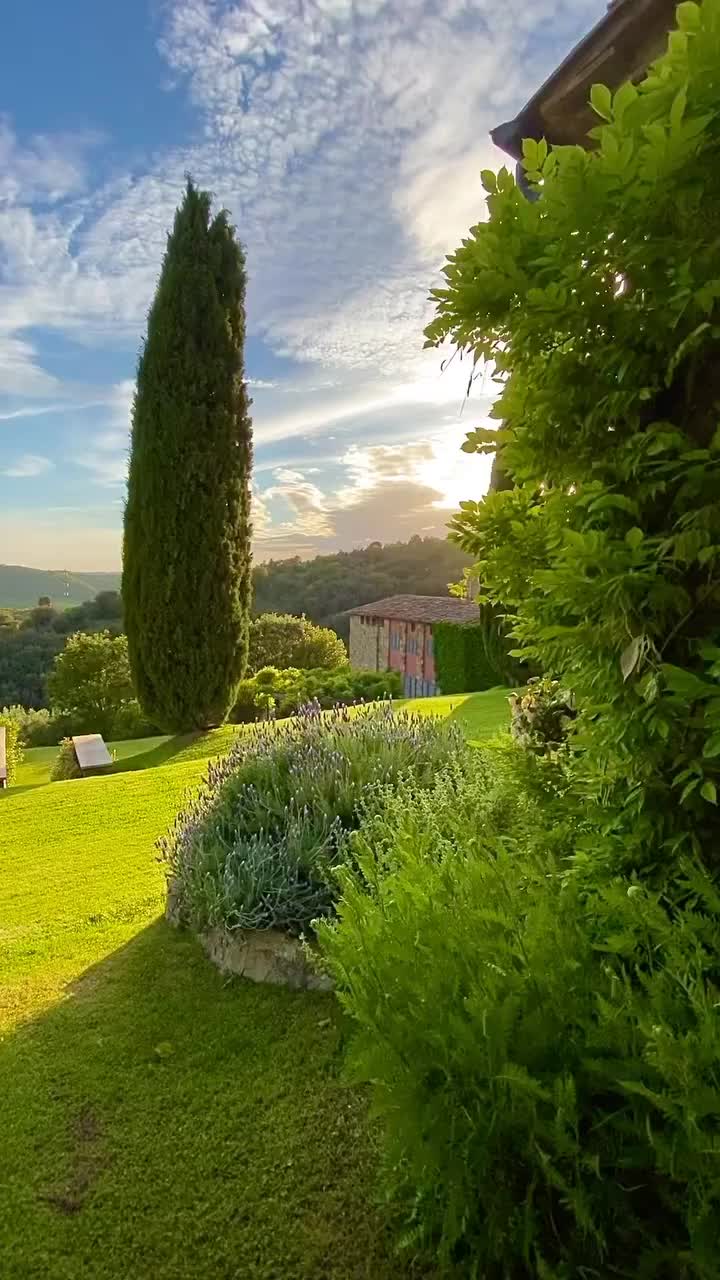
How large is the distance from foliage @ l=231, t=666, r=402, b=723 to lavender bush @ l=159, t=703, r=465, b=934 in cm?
895

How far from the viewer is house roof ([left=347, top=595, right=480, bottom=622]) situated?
2197cm

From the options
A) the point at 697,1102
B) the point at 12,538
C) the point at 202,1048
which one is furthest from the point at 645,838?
the point at 12,538

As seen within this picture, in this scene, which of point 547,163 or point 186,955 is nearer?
point 547,163

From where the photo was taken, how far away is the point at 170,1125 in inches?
91.3

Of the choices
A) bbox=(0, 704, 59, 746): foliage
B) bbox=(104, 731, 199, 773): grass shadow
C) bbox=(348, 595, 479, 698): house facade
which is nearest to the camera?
bbox=(104, 731, 199, 773): grass shadow

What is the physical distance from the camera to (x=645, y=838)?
1.62m

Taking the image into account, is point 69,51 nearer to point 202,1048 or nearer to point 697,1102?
point 202,1048

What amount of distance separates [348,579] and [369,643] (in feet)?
28.4

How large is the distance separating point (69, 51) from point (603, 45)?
15.6 feet

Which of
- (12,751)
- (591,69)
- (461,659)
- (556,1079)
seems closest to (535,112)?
(591,69)

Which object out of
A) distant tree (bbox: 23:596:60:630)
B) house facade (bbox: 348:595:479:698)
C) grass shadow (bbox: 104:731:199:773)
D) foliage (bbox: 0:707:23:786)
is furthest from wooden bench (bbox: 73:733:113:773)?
distant tree (bbox: 23:596:60:630)

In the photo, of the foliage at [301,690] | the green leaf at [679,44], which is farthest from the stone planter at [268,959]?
the foliage at [301,690]

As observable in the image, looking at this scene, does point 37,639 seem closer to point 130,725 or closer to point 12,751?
→ point 130,725

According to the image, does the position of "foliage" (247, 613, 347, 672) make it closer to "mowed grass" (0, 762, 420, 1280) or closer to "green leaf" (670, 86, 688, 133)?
"mowed grass" (0, 762, 420, 1280)
